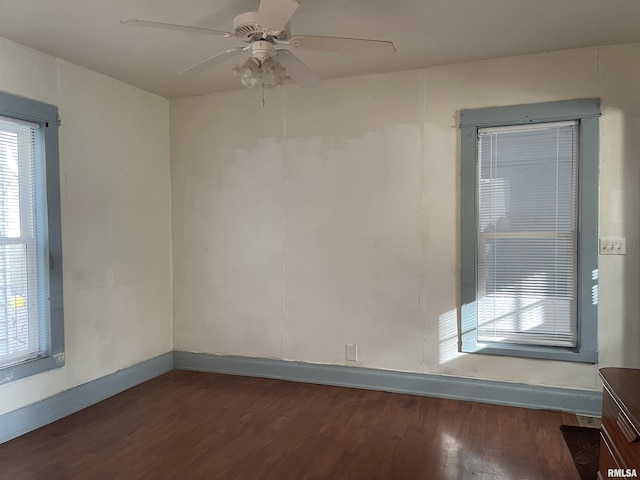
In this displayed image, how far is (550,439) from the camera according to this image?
284 cm

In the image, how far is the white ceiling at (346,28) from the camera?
8.25 ft

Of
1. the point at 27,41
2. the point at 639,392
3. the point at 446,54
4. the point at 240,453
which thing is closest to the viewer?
the point at 639,392

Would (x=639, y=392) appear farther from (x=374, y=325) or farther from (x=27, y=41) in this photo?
(x=27, y=41)

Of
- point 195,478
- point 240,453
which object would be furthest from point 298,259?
point 195,478

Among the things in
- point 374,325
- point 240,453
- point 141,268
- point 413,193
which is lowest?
point 240,453

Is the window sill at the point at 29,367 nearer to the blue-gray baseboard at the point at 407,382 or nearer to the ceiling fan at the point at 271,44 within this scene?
the blue-gray baseboard at the point at 407,382

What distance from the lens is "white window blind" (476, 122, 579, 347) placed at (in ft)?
10.8

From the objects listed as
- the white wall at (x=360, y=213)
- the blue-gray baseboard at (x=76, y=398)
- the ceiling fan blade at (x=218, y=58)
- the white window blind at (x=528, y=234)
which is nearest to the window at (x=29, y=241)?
the blue-gray baseboard at (x=76, y=398)

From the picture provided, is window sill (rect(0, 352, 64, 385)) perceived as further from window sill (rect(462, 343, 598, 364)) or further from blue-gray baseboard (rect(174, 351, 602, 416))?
window sill (rect(462, 343, 598, 364))

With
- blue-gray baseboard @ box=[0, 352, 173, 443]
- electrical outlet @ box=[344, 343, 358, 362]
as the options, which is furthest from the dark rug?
blue-gray baseboard @ box=[0, 352, 173, 443]

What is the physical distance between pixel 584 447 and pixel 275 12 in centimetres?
303

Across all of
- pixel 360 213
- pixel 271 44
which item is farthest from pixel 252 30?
pixel 360 213

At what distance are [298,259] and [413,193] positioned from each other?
116 centimetres

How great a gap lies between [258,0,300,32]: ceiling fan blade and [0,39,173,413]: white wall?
2.13 m
